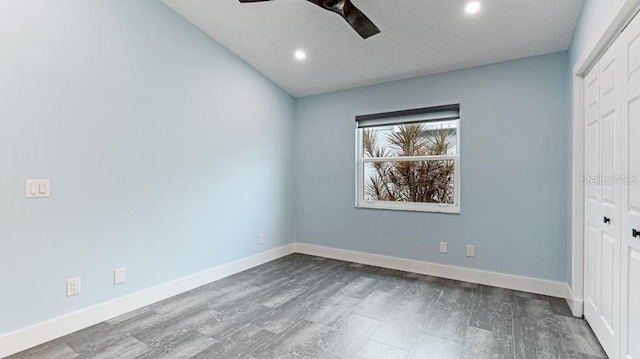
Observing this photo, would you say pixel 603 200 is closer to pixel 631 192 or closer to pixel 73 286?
pixel 631 192

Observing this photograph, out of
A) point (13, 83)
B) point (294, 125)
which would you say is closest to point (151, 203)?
point (13, 83)

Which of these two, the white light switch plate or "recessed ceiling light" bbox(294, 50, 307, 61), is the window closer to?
"recessed ceiling light" bbox(294, 50, 307, 61)

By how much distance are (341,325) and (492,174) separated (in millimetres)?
2265

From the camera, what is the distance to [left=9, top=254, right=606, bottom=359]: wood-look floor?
6.56 feet

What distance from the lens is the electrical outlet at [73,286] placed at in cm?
226

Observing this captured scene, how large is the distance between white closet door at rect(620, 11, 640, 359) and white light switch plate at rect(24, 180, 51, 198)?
12.0 feet

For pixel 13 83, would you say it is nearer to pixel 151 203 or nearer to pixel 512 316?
pixel 151 203

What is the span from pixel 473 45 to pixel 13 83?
3772mm

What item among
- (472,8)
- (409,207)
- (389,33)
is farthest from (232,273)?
(472,8)

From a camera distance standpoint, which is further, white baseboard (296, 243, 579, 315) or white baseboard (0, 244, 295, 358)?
white baseboard (296, 243, 579, 315)

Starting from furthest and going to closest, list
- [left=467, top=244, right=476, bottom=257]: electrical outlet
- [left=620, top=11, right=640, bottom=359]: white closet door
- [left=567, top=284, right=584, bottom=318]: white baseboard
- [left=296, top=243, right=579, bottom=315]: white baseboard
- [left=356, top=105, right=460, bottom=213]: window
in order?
[left=356, top=105, right=460, bottom=213]: window < [left=467, top=244, right=476, bottom=257]: electrical outlet < [left=296, top=243, right=579, bottom=315]: white baseboard < [left=567, top=284, right=584, bottom=318]: white baseboard < [left=620, top=11, right=640, bottom=359]: white closet door

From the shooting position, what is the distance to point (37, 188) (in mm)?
2121

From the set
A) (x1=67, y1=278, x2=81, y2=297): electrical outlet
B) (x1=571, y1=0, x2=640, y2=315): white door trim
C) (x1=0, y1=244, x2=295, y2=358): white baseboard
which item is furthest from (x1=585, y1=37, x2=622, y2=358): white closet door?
(x1=67, y1=278, x2=81, y2=297): electrical outlet

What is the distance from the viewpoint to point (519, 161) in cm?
311
